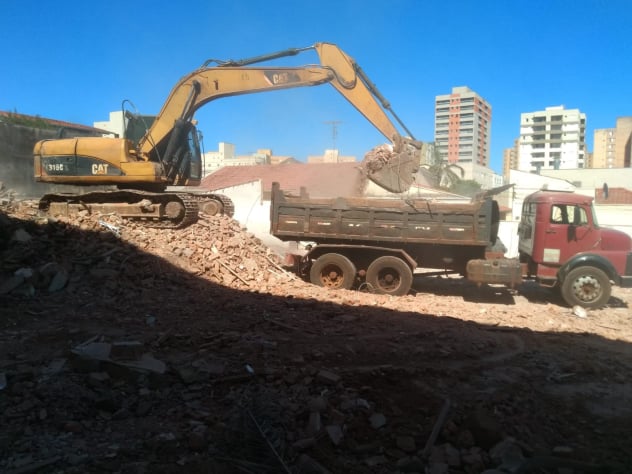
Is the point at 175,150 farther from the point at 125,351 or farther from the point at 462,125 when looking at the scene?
the point at 462,125

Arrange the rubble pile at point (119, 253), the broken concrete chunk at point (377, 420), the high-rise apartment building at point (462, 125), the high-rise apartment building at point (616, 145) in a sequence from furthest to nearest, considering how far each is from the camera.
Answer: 1. the high-rise apartment building at point (462, 125)
2. the high-rise apartment building at point (616, 145)
3. the rubble pile at point (119, 253)
4. the broken concrete chunk at point (377, 420)

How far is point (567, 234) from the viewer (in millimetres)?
9273

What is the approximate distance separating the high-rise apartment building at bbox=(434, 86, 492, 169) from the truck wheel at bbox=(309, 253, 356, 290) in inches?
3122

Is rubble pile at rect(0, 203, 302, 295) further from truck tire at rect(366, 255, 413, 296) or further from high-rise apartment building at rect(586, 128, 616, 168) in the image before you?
high-rise apartment building at rect(586, 128, 616, 168)

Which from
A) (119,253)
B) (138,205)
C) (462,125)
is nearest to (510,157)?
(462,125)

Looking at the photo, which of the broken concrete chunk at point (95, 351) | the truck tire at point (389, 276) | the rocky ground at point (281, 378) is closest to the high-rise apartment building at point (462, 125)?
the truck tire at point (389, 276)

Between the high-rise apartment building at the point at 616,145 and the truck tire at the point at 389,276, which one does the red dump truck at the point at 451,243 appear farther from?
the high-rise apartment building at the point at 616,145

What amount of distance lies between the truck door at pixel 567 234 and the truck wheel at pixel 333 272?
3875mm

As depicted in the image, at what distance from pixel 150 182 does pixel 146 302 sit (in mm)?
4480

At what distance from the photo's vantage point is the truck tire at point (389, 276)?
369 inches

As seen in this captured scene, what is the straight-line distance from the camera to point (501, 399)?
13.4ft

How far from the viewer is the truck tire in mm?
9367

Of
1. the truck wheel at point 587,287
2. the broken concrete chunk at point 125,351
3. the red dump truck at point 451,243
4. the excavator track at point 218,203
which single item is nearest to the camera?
the broken concrete chunk at point 125,351

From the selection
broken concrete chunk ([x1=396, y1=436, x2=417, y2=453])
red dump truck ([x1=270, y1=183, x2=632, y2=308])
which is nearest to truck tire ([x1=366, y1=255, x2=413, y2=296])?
red dump truck ([x1=270, y1=183, x2=632, y2=308])
